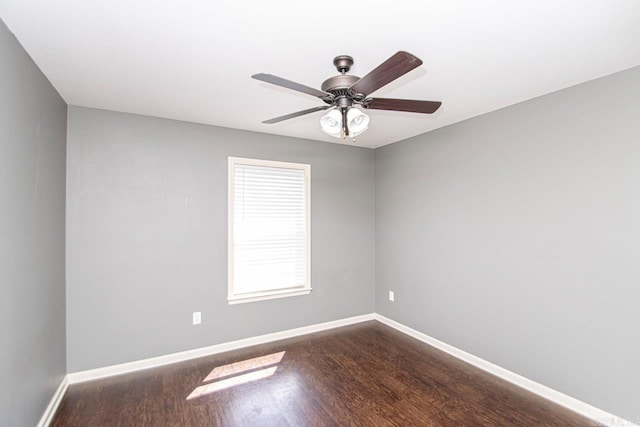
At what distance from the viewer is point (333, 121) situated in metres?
1.82

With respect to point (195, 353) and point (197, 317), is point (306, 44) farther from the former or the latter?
point (195, 353)

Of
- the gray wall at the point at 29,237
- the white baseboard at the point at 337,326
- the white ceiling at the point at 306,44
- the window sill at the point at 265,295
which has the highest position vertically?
the white ceiling at the point at 306,44

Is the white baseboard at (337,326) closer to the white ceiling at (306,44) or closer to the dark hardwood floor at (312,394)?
the dark hardwood floor at (312,394)

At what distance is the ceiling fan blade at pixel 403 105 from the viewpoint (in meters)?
1.78

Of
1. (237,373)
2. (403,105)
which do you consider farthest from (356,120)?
(237,373)

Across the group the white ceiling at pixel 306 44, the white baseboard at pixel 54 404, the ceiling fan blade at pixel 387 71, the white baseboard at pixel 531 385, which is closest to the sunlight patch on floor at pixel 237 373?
the white baseboard at pixel 54 404

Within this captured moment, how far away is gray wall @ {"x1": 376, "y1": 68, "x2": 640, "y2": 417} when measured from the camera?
6.95 ft

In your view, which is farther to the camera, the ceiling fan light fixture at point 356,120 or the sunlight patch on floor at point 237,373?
the sunlight patch on floor at point 237,373

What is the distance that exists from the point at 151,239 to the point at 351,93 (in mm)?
2440

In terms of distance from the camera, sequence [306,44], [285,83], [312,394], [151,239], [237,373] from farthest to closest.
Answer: [151,239], [237,373], [312,394], [306,44], [285,83]

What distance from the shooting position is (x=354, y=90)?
161 cm

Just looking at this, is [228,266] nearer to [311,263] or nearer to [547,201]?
[311,263]

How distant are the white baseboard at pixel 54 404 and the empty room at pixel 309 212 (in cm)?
2

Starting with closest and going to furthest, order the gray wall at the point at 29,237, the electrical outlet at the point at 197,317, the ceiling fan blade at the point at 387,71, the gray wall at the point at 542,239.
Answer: the ceiling fan blade at the point at 387,71 < the gray wall at the point at 29,237 < the gray wall at the point at 542,239 < the electrical outlet at the point at 197,317
